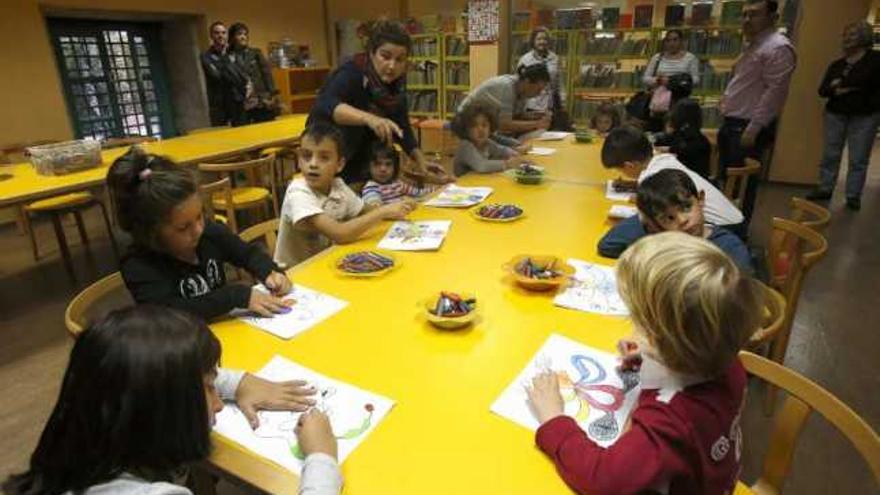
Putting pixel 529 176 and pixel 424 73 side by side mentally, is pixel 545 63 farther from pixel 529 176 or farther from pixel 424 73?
pixel 424 73

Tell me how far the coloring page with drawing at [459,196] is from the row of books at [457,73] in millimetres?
4704

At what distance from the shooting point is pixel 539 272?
1422 mm

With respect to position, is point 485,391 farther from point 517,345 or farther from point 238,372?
point 238,372

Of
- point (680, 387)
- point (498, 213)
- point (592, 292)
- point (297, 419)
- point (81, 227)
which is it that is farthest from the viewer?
point (81, 227)

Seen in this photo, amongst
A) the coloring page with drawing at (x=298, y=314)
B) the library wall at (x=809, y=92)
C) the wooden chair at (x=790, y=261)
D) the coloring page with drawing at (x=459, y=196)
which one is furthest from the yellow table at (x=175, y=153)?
the library wall at (x=809, y=92)

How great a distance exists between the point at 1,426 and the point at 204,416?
1.93 m

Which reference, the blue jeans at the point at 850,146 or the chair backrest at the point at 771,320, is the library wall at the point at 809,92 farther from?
the chair backrest at the point at 771,320

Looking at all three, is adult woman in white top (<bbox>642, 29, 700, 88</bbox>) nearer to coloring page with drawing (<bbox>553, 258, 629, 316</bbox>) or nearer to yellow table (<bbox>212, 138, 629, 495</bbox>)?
yellow table (<bbox>212, 138, 629, 495</bbox>)

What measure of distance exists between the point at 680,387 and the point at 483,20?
5.19m

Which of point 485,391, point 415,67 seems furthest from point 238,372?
point 415,67

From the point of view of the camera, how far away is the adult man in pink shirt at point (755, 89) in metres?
3.27

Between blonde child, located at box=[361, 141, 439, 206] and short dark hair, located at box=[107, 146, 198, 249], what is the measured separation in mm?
1070

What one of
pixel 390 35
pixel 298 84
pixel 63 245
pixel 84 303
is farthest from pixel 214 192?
pixel 298 84

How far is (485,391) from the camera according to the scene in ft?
3.23
